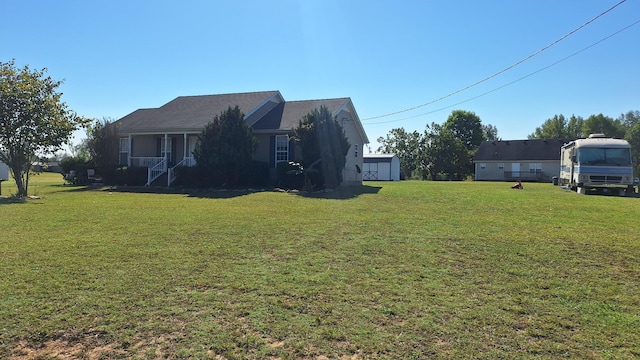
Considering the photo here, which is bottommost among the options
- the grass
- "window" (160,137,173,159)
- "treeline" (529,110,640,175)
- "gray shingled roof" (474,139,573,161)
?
the grass

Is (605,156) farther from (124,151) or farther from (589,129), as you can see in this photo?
(589,129)

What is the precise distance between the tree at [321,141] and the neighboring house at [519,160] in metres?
33.6

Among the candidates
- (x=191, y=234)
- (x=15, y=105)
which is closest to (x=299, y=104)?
(x=15, y=105)

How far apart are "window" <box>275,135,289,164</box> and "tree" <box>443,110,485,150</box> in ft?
174

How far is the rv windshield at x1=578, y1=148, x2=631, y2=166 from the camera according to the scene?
1733cm

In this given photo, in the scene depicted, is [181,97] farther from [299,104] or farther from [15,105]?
[15,105]

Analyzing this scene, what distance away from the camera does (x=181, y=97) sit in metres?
27.1

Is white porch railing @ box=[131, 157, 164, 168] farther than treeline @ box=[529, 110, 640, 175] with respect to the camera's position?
No

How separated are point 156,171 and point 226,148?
17.3ft

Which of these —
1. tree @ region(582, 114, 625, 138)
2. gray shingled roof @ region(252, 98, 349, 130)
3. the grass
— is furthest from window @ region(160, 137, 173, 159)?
tree @ region(582, 114, 625, 138)

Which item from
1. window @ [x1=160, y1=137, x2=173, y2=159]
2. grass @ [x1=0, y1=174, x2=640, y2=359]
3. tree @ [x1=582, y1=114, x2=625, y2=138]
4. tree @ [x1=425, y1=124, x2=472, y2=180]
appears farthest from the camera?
tree @ [x1=582, y1=114, x2=625, y2=138]

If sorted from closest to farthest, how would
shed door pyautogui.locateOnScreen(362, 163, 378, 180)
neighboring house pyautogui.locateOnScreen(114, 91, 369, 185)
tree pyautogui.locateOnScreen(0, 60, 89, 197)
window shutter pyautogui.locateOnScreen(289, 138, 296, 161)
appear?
1. tree pyautogui.locateOnScreen(0, 60, 89, 197)
2. window shutter pyautogui.locateOnScreen(289, 138, 296, 161)
3. neighboring house pyautogui.locateOnScreen(114, 91, 369, 185)
4. shed door pyautogui.locateOnScreen(362, 163, 378, 180)

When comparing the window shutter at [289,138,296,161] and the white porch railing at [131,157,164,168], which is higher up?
the window shutter at [289,138,296,161]

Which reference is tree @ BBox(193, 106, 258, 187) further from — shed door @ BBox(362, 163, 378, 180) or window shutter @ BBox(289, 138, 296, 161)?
shed door @ BBox(362, 163, 378, 180)
